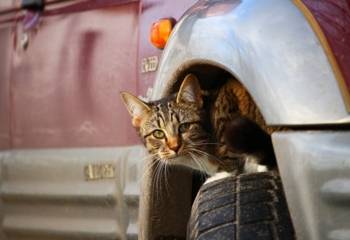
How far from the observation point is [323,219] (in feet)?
7.46

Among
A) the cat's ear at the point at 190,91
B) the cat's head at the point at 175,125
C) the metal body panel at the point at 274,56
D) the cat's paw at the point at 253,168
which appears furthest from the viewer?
the cat's head at the point at 175,125

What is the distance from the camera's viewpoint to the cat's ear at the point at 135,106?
348 centimetres

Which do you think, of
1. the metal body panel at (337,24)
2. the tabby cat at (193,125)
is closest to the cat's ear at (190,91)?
the tabby cat at (193,125)

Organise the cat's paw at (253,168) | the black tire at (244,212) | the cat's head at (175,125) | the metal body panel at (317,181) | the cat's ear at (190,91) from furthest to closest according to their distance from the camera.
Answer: the cat's head at (175,125)
the cat's ear at (190,91)
the cat's paw at (253,168)
the black tire at (244,212)
the metal body panel at (317,181)

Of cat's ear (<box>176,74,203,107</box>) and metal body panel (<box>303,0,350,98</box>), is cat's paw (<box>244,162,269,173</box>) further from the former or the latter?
metal body panel (<box>303,0,350,98</box>)

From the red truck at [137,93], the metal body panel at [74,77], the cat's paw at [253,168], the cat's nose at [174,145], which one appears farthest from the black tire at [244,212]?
the metal body panel at [74,77]

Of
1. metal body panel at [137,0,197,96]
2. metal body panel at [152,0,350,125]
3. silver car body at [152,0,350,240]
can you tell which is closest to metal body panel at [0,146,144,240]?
metal body panel at [137,0,197,96]

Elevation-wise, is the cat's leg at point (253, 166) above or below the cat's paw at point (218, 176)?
above

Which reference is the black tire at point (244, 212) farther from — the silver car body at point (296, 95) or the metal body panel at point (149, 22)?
the metal body panel at point (149, 22)

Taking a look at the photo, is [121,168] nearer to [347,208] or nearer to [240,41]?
[240,41]

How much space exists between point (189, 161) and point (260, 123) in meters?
0.57

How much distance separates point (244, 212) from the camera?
264cm

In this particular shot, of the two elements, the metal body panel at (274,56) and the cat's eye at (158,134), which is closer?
the metal body panel at (274,56)

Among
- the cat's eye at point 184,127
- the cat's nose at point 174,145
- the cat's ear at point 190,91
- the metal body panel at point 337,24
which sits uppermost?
the metal body panel at point 337,24
